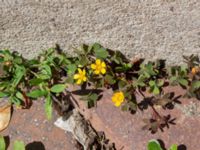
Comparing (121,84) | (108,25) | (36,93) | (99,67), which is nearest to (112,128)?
(121,84)

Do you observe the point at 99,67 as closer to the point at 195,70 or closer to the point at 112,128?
the point at 112,128

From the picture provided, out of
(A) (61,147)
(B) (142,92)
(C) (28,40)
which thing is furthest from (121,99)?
(C) (28,40)

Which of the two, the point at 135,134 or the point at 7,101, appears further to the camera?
the point at 7,101

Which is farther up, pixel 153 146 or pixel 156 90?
pixel 156 90

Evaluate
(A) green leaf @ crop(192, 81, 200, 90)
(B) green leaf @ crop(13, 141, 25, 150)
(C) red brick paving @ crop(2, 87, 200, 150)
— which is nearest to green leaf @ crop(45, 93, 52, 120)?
(C) red brick paving @ crop(2, 87, 200, 150)

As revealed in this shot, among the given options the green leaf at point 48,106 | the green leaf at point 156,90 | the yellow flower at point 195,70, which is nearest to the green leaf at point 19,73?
the green leaf at point 48,106

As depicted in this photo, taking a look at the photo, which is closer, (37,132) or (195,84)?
(195,84)

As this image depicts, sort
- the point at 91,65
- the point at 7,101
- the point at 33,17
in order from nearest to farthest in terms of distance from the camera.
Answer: the point at 33,17, the point at 91,65, the point at 7,101

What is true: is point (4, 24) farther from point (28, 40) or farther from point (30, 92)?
point (30, 92)
